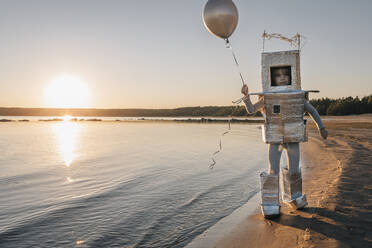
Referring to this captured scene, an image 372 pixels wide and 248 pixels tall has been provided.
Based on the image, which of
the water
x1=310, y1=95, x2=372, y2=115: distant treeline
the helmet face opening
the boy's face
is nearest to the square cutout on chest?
the helmet face opening

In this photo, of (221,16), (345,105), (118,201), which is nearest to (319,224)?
(221,16)

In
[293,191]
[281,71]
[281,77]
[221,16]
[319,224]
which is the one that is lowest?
[319,224]

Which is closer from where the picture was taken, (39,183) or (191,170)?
(39,183)

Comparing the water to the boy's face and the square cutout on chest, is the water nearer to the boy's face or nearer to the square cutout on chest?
the square cutout on chest

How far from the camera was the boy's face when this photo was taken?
15.0ft

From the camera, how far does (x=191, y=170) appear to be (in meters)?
9.37

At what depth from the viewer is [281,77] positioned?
15.1 ft

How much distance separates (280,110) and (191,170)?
17.5 feet

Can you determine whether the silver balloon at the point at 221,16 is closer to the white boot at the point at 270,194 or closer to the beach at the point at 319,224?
the white boot at the point at 270,194

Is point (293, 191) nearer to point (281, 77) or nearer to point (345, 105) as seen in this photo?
point (281, 77)

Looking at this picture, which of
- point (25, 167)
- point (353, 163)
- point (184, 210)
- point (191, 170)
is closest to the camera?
point (184, 210)

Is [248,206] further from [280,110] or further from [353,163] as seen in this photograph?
[353,163]

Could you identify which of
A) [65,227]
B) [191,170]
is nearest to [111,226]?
[65,227]

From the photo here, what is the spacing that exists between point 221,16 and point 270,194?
313cm
